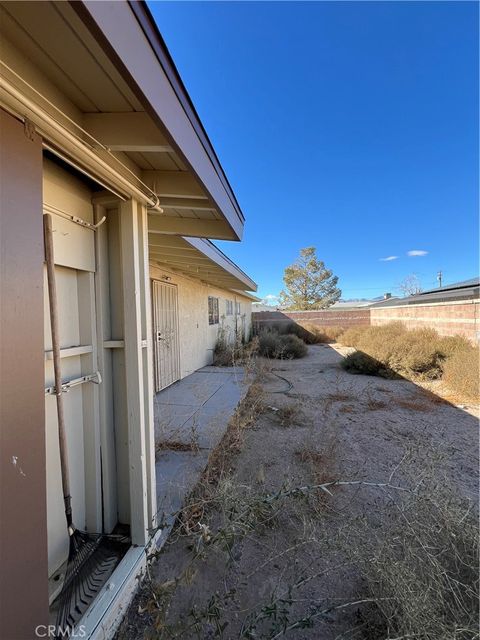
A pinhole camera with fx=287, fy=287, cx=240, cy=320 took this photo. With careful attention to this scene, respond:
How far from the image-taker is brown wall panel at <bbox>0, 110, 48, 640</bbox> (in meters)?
0.91

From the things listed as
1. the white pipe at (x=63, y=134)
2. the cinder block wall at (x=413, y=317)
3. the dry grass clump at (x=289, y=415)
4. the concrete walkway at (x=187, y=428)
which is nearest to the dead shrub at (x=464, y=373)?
the cinder block wall at (x=413, y=317)

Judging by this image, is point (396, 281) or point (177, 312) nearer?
point (177, 312)

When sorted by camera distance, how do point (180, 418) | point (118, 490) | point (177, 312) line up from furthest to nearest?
point (177, 312) < point (180, 418) < point (118, 490)

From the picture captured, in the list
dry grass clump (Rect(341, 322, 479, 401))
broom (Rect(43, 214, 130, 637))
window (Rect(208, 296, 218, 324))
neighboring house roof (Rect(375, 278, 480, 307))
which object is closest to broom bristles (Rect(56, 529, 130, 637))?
broom (Rect(43, 214, 130, 637))

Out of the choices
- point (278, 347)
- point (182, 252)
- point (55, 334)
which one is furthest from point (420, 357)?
point (55, 334)

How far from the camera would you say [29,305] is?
3.34 ft

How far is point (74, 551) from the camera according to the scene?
155 cm

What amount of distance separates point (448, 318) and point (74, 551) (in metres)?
9.90

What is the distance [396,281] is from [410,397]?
3327 cm

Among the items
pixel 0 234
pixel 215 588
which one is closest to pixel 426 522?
pixel 215 588

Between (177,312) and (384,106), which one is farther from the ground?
(384,106)

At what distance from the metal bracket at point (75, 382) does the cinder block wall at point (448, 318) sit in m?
8.61

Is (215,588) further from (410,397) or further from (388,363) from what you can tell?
(388,363)

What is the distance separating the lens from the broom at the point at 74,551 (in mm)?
1325
